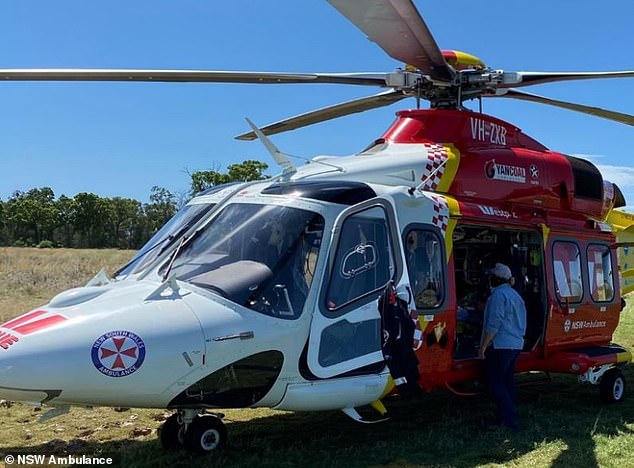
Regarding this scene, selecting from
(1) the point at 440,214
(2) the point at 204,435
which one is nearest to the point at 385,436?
(2) the point at 204,435

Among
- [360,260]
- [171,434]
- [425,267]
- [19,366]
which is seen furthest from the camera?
[425,267]

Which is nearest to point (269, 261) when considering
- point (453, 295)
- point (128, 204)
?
point (453, 295)

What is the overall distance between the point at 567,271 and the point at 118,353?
17.8ft

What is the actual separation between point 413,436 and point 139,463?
2.49m

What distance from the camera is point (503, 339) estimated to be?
20.9 feet

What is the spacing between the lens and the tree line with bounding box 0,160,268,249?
72188mm

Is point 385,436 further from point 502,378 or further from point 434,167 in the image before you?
point 434,167

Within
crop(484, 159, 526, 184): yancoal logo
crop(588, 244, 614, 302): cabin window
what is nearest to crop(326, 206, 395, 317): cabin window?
crop(484, 159, 526, 184): yancoal logo

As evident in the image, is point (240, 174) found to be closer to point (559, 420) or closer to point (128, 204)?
point (128, 204)

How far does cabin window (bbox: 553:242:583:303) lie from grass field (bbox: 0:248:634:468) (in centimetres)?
129

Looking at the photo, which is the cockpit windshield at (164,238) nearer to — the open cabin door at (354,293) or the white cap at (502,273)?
the open cabin door at (354,293)

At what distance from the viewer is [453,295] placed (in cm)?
617

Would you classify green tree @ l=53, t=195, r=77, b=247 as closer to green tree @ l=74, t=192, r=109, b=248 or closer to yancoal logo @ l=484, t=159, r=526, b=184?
green tree @ l=74, t=192, r=109, b=248

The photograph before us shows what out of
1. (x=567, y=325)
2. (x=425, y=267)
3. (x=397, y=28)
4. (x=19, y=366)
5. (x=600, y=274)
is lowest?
(x=567, y=325)
